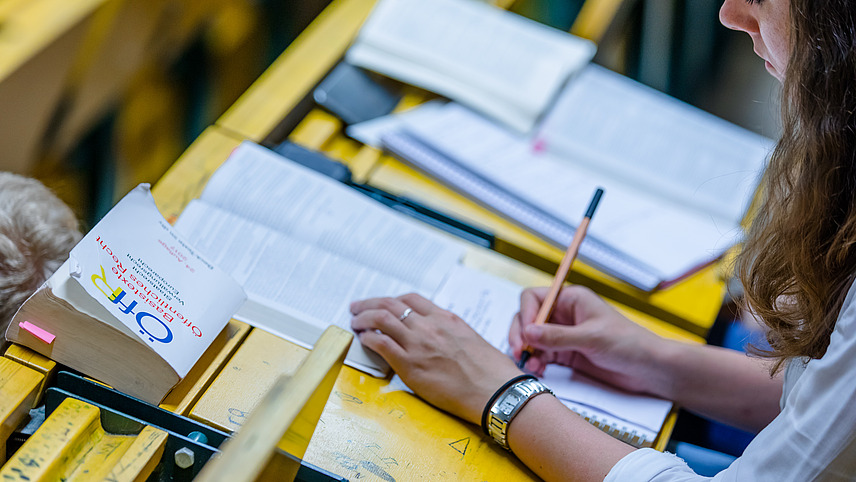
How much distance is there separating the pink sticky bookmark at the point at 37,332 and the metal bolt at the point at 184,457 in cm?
19

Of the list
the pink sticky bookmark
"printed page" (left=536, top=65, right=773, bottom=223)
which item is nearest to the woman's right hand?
"printed page" (left=536, top=65, right=773, bottom=223)

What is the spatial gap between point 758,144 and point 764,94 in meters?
1.05

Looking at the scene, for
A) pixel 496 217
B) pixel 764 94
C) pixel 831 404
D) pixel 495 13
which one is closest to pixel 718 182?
pixel 496 217

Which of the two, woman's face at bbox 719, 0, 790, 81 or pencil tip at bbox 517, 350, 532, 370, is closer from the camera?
woman's face at bbox 719, 0, 790, 81

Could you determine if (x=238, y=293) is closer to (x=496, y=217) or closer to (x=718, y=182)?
(x=496, y=217)

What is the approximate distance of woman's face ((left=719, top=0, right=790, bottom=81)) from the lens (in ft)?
2.57

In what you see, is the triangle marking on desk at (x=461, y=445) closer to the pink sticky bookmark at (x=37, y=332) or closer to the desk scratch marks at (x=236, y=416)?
the desk scratch marks at (x=236, y=416)

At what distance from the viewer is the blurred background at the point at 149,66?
Result: 103 centimetres

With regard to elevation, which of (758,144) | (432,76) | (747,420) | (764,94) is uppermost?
(432,76)

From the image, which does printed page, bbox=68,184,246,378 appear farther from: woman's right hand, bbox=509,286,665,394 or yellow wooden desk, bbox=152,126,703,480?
woman's right hand, bbox=509,286,665,394

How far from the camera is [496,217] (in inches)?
52.0

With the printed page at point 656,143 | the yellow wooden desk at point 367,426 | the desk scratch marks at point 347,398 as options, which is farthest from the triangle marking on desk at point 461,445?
the printed page at point 656,143

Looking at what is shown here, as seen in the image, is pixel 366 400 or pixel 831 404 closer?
pixel 831 404

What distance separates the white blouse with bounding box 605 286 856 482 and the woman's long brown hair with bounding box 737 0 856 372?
5cm
